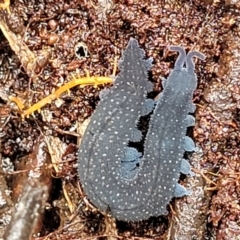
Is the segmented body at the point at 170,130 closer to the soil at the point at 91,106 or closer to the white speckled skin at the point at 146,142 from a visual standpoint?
the white speckled skin at the point at 146,142

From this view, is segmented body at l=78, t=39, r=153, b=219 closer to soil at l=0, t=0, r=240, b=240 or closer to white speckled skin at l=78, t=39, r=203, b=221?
white speckled skin at l=78, t=39, r=203, b=221

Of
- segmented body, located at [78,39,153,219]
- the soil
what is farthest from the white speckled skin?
the soil

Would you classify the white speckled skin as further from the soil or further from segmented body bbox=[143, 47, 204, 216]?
the soil

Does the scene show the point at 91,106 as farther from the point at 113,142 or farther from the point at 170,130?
the point at 170,130

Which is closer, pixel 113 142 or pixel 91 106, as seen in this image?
pixel 113 142

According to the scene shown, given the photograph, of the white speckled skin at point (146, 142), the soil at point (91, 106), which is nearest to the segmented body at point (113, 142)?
the white speckled skin at point (146, 142)

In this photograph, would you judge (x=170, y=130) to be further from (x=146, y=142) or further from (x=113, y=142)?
(x=113, y=142)

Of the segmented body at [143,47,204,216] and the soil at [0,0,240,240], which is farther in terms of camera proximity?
the soil at [0,0,240,240]

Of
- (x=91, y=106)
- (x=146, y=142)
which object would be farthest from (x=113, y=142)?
(x=91, y=106)

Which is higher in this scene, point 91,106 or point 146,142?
point 91,106
